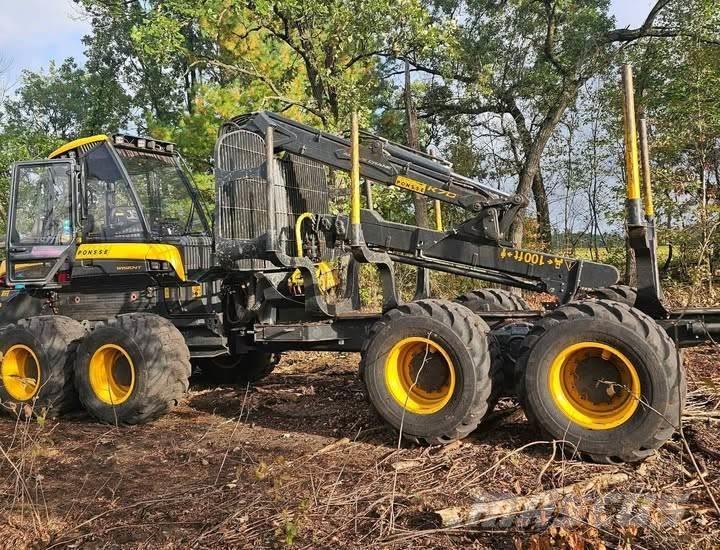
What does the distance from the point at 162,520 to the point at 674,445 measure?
3.54 m

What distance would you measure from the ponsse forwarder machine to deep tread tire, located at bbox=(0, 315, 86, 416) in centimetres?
2

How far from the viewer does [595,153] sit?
2280 centimetres

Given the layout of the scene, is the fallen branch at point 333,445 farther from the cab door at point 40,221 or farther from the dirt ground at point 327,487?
the cab door at point 40,221

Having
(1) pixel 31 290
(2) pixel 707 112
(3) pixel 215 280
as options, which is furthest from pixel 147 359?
(2) pixel 707 112

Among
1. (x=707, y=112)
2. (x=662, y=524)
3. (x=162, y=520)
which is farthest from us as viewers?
(x=707, y=112)

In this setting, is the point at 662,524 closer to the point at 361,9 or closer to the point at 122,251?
the point at 122,251

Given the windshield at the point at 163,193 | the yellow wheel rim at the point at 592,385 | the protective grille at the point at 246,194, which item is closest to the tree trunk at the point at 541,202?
the windshield at the point at 163,193

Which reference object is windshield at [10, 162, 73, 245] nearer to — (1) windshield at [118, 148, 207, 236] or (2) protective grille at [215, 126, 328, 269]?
(1) windshield at [118, 148, 207, 236]

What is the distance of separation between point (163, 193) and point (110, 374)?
221 cm

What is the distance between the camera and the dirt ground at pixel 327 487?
10.5 feet

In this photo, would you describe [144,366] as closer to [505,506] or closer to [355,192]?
[355,192]

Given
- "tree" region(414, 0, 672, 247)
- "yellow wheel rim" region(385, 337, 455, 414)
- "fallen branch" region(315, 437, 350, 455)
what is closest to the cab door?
"fallen branch" region(315, 437, 350, 455)

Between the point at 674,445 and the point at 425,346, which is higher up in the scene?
the point at 425,346

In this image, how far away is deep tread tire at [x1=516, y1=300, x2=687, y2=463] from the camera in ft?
13.5
